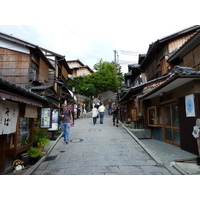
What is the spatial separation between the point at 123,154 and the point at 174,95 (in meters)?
4.67

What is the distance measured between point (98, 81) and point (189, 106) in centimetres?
3231

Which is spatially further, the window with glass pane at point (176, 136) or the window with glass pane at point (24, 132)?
the window with glass pane at point (176, 136)

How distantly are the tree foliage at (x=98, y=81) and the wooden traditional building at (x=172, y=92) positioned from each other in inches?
746

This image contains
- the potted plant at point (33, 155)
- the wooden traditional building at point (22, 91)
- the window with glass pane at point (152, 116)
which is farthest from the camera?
the window with glass pane at point (152, 116)

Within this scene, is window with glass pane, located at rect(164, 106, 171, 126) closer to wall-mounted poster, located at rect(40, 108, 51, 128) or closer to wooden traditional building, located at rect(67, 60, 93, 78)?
wall-mounted poster, located at rect(40, 108, 51, 128)

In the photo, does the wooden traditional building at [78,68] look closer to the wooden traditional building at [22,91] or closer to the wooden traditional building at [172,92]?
the wooden traditional building at [22,91]

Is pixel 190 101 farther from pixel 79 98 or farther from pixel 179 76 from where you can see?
pixel 79 98

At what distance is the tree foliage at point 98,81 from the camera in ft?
114

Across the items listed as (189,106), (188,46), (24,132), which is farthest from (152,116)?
(24,132)

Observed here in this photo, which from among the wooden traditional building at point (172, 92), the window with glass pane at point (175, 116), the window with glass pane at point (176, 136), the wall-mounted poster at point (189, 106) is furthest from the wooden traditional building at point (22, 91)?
the window with glass pane at point (176, 136)

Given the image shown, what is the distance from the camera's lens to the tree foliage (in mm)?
34688

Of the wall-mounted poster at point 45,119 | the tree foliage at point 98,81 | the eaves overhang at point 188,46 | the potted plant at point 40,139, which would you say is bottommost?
the potted plant at point 40,139

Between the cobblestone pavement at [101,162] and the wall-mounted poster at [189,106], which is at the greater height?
the wall-mounted poster at [189,106]

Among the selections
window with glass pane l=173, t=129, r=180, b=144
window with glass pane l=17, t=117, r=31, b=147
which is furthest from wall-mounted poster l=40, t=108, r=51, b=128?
window with glass pane l=173, t=129, r=180, b=144
